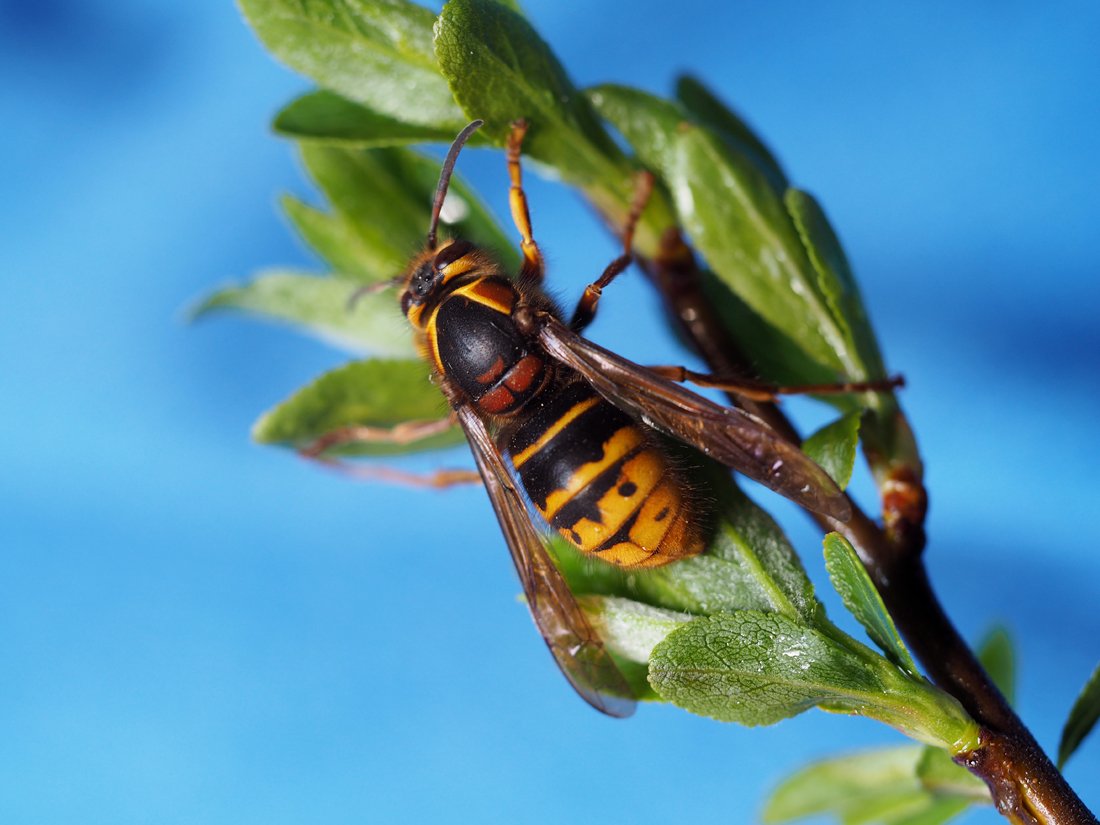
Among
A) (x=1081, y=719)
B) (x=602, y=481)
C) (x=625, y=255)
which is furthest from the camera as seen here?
(x=625, y=255)

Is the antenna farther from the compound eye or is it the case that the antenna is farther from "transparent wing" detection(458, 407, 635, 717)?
"transparent wing" detection(458, 407, 635, 717)

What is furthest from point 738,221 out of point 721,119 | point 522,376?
point 522,376

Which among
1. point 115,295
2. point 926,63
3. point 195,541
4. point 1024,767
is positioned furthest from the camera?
point 115,295

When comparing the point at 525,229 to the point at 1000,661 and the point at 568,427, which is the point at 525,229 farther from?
the point at 1000,661

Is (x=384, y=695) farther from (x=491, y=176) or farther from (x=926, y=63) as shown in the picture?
(x=926, y=63)

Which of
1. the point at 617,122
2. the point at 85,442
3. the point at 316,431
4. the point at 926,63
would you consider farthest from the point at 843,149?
the point at 85,442

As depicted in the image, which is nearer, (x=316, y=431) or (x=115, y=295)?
(x=316, y=431)

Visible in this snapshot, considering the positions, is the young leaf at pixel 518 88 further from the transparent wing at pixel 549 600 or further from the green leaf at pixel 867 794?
the green leaf at pixel 867 794
